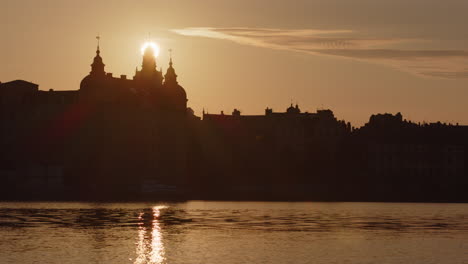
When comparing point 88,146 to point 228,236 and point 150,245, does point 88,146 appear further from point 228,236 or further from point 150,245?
point 150,245

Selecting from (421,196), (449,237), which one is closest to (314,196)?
(421,196)

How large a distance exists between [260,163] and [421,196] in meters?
35.6

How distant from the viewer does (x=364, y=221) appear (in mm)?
103500

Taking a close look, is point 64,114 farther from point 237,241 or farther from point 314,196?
point 237,241

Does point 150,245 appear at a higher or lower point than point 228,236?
lower

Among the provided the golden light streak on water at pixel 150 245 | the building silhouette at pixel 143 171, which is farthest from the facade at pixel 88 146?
the golden light streak on water at pixel 150 245

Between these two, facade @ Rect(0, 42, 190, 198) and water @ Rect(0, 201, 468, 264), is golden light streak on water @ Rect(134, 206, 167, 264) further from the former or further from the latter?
facade @ Rect(0, 42, 190, 198)

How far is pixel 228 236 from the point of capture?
81.8 metres

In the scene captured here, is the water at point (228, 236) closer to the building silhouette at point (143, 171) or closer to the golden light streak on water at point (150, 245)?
the golden light streak on water at point (150, 245)

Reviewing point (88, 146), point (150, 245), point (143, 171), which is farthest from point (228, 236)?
point (88, 146)

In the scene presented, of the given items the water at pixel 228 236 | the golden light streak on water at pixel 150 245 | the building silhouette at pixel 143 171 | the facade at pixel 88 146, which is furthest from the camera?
the facade at pixel 88 146

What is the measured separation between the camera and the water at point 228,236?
66.5 meters

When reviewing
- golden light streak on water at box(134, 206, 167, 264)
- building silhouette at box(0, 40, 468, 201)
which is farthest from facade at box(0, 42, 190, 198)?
golden light streak on water at box(134, 206, 167, 264)

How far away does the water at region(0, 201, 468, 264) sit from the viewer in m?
66.5
